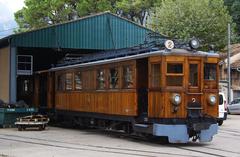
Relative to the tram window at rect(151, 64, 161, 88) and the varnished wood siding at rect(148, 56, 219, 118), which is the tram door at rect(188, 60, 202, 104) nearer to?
the varnished wood siding at rect(148, 56, 219, 118)

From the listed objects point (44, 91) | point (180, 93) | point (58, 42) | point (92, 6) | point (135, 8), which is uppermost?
point (92, 6)

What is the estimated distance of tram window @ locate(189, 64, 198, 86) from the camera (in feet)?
58.1

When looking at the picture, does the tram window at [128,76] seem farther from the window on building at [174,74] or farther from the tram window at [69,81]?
the tram window at [69,81]

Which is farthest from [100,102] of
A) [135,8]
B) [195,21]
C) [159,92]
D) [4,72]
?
[135,8]

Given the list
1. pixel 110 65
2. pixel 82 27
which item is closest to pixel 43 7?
pixel 82 27

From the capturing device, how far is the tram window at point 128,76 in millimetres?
18734

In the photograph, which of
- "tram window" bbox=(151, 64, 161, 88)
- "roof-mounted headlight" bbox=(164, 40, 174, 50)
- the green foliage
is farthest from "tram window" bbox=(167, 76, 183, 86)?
the green foliage

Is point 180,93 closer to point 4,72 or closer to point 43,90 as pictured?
point 43,90

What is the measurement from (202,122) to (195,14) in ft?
84.6

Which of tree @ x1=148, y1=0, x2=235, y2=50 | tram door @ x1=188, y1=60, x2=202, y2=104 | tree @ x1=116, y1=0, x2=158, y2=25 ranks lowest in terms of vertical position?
tram door @ x1=188, y1=60, x2=202, y2=104

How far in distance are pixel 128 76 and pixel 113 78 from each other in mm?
1188

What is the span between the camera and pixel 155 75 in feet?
57.8

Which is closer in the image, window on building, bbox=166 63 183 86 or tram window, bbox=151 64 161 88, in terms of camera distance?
window on building, bbox=166 63 183 86

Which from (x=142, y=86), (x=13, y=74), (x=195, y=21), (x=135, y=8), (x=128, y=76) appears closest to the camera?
(x=142, y=86)
